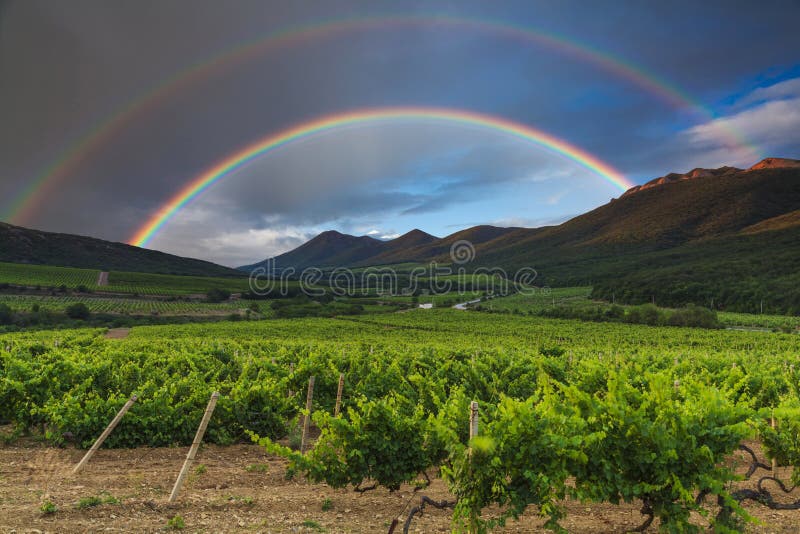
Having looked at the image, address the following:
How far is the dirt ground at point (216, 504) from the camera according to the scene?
6852 mm

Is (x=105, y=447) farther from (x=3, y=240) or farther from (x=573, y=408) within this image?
(x=3, y=240)

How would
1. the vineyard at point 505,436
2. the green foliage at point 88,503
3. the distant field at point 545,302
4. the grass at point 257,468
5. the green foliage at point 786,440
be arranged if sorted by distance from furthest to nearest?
the distant field at point 545,302 < the grass at point 257,468 < the green foliage at point 786,440 < the green foliage at point 88,503 < the vineyard at point 505,436

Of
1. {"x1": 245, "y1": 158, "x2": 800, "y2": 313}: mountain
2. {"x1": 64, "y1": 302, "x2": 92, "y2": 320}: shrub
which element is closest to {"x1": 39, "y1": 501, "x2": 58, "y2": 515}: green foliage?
{"x1": 64, "y1": 302, "x2": 92, "y2": 320}: shrub

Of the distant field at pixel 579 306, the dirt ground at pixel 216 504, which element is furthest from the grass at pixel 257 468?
the distant field at pixel 579 306

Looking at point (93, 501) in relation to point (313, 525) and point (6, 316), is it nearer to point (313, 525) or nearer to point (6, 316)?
point (313, 525)

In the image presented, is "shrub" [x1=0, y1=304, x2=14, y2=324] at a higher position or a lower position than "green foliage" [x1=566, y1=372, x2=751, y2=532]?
lower

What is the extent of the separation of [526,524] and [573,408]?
2171 mm

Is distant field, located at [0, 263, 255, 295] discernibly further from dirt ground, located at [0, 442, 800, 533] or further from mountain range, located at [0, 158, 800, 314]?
dirt ground, located at [0, 442, 800, 533]

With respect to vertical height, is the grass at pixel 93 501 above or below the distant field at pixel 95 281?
below

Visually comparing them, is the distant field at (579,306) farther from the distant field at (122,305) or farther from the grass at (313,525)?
the grass at (313,525)

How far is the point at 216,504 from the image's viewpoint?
303 inches

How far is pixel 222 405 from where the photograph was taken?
11.9 meters

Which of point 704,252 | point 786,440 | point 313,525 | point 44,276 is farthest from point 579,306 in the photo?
point 44,276

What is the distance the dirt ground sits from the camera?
685cm
